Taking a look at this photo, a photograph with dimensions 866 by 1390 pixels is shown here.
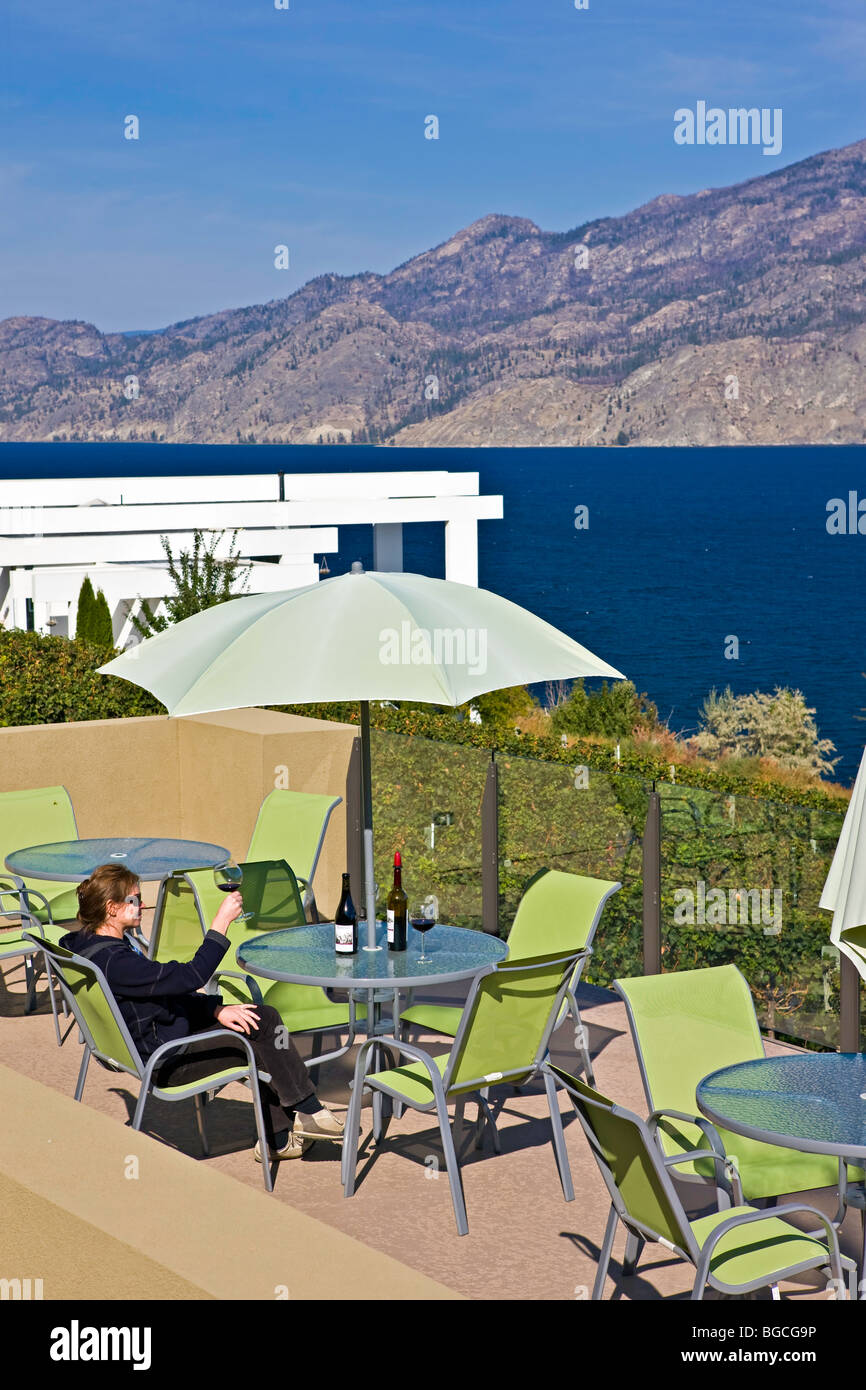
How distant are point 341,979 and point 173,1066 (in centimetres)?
69

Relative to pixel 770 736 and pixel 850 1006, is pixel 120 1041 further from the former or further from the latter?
pixel 770 736

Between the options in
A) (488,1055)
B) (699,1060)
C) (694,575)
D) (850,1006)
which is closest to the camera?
(699,1060)

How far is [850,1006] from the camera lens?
6312mm

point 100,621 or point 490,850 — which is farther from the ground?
point 100,621

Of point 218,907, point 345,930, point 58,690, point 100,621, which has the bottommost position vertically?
point 218,907

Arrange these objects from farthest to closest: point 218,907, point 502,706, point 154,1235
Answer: point 502,706 < point 218,907 < point 154,1235

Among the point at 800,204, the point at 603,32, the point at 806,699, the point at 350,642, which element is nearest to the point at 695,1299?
the point at 350,642

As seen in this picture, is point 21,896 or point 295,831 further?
point 295,831

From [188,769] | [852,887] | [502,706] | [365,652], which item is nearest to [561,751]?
[188,769]

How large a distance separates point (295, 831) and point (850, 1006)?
9.93 feet

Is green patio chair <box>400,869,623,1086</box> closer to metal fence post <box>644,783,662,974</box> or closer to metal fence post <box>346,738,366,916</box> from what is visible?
metal fence post <box>644,783,662,974</box>

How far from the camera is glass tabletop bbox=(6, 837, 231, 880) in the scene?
697 cm

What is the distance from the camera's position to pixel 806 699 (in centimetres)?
5384
